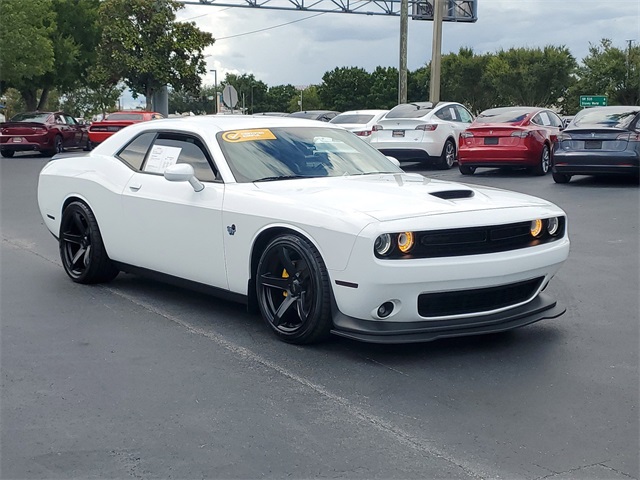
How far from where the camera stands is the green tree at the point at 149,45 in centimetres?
4469

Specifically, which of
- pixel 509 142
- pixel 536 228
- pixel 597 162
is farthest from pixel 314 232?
pixel 509 142

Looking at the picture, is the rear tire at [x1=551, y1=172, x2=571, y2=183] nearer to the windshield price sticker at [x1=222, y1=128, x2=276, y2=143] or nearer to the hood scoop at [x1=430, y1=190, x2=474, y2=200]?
the windshield price sticker at [x1=222, y1=128, x2=276, y2=143]

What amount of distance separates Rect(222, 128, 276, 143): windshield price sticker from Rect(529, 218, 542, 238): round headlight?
6.53 ft

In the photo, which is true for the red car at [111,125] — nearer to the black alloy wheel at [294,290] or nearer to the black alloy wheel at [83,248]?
the black alloy wheel at [83,248]

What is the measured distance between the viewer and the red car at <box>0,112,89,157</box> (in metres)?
26.7

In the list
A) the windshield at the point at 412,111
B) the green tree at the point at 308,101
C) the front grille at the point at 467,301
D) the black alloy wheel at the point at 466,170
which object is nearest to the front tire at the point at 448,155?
the windshield at the point at 412,111

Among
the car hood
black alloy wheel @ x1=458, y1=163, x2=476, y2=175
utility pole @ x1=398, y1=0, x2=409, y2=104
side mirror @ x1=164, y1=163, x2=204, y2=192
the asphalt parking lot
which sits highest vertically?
utility pole @ x1=398, y1=0, x2=409, y2=104

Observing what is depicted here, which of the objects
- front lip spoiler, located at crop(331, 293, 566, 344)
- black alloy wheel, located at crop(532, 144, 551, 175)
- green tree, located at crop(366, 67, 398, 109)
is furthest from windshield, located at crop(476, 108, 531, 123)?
green tree, located at crop(366, 67, 398, 109)

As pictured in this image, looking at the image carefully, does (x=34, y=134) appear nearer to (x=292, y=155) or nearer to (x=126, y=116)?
(x=126, y=116)

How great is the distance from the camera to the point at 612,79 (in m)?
63.0

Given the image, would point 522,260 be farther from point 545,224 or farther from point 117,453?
point 117,453

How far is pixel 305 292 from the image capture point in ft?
16.7

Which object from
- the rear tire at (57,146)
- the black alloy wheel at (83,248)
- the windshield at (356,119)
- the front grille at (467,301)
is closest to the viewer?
the front grille at (467,301)

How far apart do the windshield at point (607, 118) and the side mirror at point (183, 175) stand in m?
10.5
